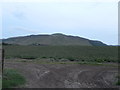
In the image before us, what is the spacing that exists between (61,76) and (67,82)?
1.44m

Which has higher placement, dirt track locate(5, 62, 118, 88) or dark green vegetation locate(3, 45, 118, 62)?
dirt track locate(5, 62, 118, 88)

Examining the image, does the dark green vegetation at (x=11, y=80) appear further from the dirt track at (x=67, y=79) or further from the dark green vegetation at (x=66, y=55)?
the dark green vegetation at (x=66, y=55)

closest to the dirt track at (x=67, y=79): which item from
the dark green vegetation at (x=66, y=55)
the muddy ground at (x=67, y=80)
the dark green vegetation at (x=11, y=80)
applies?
the muddy ground at (x=67, y=80)

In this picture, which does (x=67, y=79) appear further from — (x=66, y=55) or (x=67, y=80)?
(x=66, y=55)

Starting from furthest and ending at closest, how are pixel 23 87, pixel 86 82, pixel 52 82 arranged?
pixel 86 82
pixel 52 82
pixel 23 87

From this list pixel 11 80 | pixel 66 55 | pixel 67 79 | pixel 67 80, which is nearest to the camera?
pixel 11 80

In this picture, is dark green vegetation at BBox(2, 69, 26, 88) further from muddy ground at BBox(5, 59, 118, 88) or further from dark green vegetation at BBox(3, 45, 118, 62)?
dark green vegetation at BBox(3, 45, 118, 62)

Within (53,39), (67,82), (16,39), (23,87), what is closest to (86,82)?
(67,82)

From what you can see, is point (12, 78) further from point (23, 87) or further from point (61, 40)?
point (61, 40)

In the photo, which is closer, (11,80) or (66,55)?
(11,80)

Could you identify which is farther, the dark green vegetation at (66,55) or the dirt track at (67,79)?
the dark green vegetation at (66,55)

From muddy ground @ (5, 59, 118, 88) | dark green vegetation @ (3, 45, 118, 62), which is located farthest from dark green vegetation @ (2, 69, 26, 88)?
dark green vegetation @ (3, 45, 118, 62)

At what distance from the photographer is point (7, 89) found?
11773 mm

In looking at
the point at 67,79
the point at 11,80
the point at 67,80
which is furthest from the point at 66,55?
the point at 11,80
